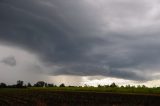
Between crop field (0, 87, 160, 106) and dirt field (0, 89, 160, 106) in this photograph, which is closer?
dirt field (0, 89, 160, 106)

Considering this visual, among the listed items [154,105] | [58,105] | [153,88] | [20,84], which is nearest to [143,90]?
[153,88]

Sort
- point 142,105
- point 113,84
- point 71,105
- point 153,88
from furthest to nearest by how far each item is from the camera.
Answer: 1. point 113,84
2. point 153,88
3. point 142,105
4. point 71,105

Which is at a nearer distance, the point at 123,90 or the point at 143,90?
the point at 143,90

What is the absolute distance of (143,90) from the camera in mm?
43844

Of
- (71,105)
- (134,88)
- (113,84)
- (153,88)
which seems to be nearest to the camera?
(71,105)

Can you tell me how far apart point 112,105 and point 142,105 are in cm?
250

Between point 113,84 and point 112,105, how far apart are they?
33190 mm

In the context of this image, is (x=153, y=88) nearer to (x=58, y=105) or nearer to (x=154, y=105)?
(x=154, y=105)

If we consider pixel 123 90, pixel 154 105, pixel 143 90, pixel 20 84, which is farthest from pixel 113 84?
pixel 20 84

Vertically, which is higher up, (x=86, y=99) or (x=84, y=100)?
(x=86, y=99)

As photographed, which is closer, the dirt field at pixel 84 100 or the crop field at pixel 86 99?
the dirt field at pixel 84 100

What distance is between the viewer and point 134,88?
46312mm

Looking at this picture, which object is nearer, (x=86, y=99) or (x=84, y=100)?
(x=84, y=100)

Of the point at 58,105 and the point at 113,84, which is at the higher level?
the point at 113,84
